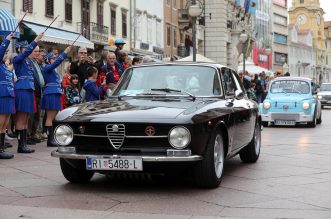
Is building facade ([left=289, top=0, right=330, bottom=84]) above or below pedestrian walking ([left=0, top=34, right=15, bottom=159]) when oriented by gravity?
above

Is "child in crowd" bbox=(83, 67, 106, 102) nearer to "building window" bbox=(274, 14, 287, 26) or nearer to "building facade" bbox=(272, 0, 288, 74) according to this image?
"building facade" bbox=(272, 0, 288, 74)

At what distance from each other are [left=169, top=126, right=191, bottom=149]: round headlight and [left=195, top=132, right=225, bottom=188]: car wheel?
359 millimetres

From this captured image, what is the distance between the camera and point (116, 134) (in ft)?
22.1

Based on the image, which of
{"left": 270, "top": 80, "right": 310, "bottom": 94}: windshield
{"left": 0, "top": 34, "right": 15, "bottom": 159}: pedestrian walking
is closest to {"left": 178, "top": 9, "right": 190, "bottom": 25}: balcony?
{"left": 270, "top": 80, "right": 310, "bottom": 94}: windshield

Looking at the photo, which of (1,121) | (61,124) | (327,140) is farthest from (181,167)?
(327,140)

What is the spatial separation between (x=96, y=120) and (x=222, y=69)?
2.53 metres

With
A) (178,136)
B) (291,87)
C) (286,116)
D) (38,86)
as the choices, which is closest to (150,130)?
(178,136)

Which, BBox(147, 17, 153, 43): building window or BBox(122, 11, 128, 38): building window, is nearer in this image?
BBox(122, 11, 128, 38): building window

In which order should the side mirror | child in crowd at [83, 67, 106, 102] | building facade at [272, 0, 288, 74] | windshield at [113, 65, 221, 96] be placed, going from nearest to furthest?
1. windshield at [113, 65, 221, 96]
2. the side mirror
3. child in crowd at [83, 67, 106, 102]
4. building facade at [272, 0, 288, 74]

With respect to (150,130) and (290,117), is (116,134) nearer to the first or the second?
(150,130)

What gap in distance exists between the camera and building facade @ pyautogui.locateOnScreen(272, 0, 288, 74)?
10275 cm

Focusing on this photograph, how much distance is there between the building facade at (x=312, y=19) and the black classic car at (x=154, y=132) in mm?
125040

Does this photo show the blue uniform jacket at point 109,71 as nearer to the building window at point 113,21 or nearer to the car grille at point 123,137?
the car grille at point 123,137

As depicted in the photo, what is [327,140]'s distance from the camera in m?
14.4
